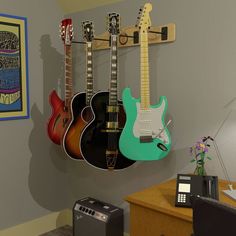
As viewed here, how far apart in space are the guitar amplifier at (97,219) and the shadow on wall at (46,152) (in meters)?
0.41

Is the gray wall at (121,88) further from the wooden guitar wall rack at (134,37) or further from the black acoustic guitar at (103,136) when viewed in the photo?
the black acoustic guitar at (103,136)

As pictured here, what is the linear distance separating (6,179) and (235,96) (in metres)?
1.82

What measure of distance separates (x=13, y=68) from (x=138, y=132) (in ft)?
3.90

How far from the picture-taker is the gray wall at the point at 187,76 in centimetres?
209

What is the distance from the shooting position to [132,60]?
255 centimetres

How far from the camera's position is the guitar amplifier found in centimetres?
253

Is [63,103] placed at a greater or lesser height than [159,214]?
greater

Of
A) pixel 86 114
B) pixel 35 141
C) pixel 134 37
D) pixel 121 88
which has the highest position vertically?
pixel 134 37

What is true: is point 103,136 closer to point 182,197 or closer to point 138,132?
point 138,132

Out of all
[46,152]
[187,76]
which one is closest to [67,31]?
[187,76]

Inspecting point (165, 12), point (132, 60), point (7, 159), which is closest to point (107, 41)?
point (132, 60)

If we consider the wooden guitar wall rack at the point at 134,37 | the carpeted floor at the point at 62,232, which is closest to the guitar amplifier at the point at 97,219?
the carpeted floor at the point at 62,232

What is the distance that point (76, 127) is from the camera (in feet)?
8.20

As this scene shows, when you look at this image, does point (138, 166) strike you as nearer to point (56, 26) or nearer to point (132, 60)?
point (132, 60)
